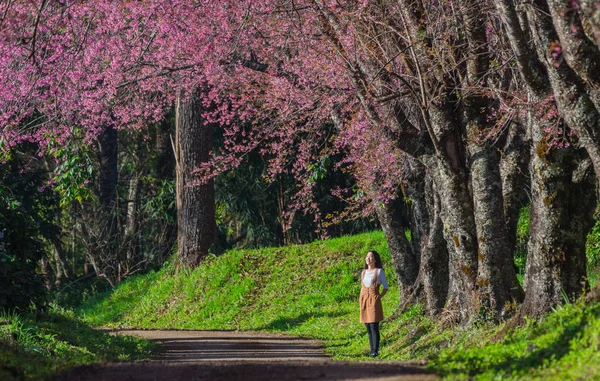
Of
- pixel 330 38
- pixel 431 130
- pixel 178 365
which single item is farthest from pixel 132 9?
pixel 178 365

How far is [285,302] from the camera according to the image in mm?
23016

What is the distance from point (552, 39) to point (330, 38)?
4.80m

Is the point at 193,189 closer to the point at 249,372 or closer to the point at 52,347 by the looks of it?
the point at 52,347

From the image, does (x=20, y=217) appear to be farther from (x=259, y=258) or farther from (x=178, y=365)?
(x=259, y=258)

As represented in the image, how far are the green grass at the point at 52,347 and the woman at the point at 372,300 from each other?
3944 mm

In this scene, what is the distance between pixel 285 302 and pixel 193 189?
5.05 metres

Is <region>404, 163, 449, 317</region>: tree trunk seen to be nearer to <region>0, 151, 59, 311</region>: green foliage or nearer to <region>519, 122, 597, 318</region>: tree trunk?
Answer: <region>519, 122, 597, 318</region>: tree trunk

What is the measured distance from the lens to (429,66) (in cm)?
1316

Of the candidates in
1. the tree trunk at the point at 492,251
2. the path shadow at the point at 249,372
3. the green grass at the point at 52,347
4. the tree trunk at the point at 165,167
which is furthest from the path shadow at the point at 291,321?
the tree trunk at the point at 165,167

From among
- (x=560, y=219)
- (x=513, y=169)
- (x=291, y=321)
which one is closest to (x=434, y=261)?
(x=513, y=169)

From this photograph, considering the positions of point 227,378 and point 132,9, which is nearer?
point 227,378

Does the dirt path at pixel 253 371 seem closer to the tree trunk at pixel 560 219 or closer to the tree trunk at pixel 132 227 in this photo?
the tree trunk at pixel 560 219

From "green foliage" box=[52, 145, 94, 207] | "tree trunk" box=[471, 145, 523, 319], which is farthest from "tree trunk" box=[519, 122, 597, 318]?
"green foliage" box=[52, 145, 94, 207]

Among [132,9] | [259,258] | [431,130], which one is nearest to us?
[431,130]
